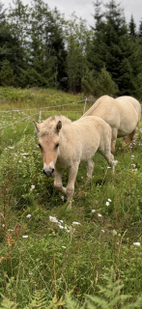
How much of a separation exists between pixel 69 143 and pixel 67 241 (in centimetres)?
180

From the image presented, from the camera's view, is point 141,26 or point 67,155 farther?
point 141,26

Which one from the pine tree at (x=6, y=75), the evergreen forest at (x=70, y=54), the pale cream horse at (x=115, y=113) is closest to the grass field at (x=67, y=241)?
the pale cream horse at (x=115, y=113)

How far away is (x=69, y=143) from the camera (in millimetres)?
3924

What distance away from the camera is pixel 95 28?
91.7ft

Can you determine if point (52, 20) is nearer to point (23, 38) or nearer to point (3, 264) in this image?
point (23, 38)

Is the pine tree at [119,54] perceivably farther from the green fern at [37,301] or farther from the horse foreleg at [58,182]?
the green fern at [37,301]

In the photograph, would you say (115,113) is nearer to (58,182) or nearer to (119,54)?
(58,182)

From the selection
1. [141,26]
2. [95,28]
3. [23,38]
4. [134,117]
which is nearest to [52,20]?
[23,38]

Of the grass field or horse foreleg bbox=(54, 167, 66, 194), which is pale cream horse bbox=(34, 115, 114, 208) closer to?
horse foreleg bbox=(54, 167, 66, 194)

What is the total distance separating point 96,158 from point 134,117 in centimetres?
219

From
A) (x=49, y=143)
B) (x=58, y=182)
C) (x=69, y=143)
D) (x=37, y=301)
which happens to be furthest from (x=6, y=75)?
(x=37, y=301)

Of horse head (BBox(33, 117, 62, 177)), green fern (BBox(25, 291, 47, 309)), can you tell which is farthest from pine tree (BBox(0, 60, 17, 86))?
green fern (BBox(25, 291, 47, 309))

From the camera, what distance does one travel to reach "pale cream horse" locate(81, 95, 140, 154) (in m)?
6.09

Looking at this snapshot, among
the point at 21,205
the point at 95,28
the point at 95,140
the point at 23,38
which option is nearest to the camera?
the point at 21,205
